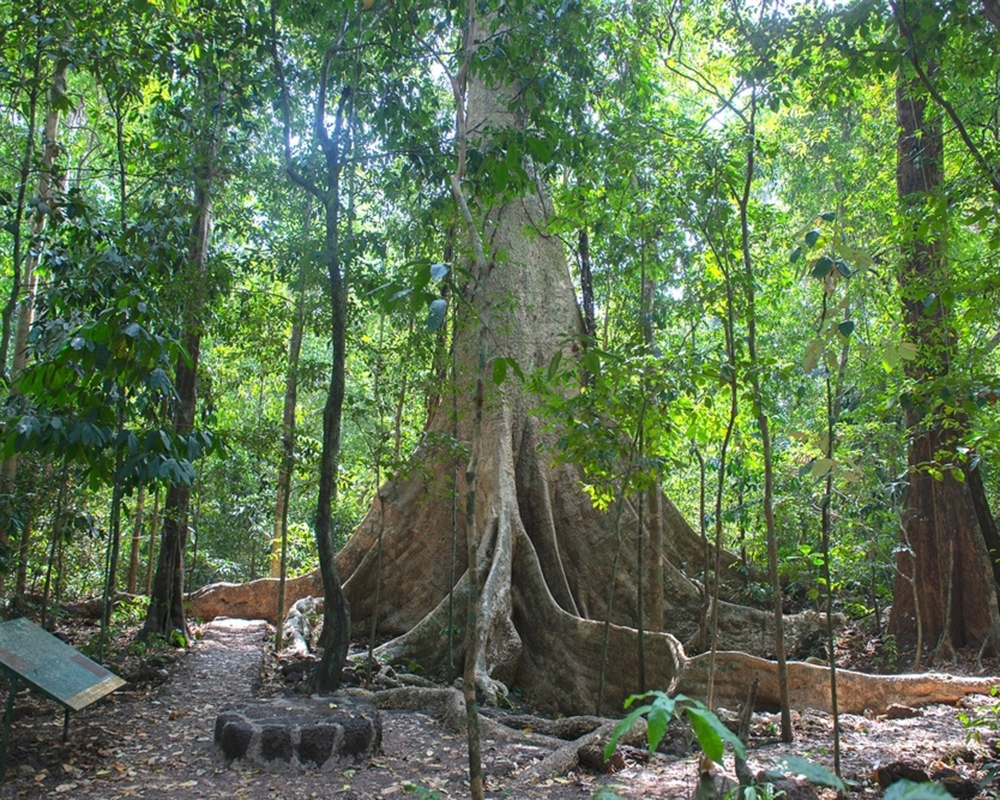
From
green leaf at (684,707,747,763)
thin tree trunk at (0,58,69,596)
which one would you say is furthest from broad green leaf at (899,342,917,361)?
thin tree trunk at (0,58,69,596)

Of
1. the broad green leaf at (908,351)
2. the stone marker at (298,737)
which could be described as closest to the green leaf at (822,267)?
the broad green leaf at (908,351)

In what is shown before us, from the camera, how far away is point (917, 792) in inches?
47.9

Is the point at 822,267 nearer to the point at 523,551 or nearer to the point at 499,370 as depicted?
the point at 499,370

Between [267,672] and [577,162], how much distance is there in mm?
5387

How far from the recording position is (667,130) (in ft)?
19.6

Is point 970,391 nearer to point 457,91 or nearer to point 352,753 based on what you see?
point 457,91

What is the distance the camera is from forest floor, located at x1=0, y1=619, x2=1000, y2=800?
4.11 m

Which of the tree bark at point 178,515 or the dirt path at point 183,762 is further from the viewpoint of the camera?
the tree bark at point 178,515

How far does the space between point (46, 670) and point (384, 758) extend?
1936mm

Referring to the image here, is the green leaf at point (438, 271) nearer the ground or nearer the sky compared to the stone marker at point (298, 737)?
nearer the sky

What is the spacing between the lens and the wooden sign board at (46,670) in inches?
149

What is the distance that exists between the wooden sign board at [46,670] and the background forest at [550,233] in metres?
0.89

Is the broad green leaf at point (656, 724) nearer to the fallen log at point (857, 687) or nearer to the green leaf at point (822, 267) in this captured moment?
the green leaf at point (822, 267)

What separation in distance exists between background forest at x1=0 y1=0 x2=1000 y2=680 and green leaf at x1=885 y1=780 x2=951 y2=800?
1411 millimetres
